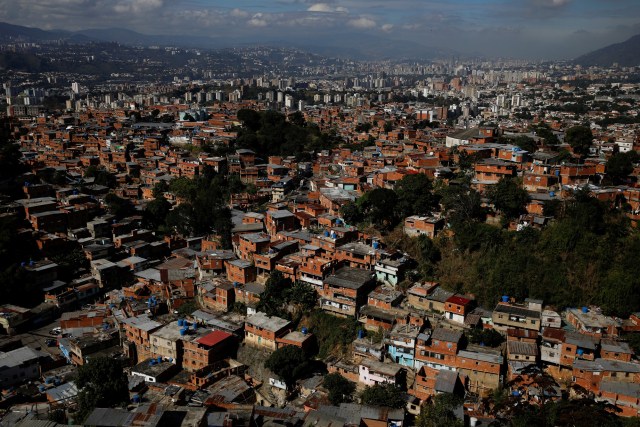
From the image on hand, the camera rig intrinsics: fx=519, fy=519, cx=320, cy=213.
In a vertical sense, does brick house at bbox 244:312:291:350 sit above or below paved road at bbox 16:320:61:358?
above

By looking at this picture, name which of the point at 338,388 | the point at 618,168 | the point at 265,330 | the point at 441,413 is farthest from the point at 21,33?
the point at 441,413

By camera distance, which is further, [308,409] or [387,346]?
[387,346]

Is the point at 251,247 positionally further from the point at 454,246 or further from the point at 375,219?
the point at 454,246

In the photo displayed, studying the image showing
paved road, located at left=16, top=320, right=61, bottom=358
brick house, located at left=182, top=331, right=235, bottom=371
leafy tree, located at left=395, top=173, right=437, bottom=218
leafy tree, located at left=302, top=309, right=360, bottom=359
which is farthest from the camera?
leafy tree, located at left=395, top=173, right=437, bottom=218

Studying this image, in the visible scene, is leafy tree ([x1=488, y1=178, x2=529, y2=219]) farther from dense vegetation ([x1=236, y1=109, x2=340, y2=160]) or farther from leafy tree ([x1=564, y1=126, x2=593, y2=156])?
dense vegetation ([x1=236, y1=109, x2=340, y2=160])

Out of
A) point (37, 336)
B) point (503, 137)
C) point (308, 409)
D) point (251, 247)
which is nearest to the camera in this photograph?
point (308, 409)

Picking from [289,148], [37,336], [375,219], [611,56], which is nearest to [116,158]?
[289,148]

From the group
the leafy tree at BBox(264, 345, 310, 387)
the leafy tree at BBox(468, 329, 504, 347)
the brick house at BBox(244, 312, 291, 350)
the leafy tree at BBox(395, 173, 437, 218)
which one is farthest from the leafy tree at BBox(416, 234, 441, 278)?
the leafy tree at BBox(264, 345, 310, 387)

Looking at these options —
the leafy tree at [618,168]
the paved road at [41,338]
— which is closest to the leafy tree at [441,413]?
the paved road at [41,338]
